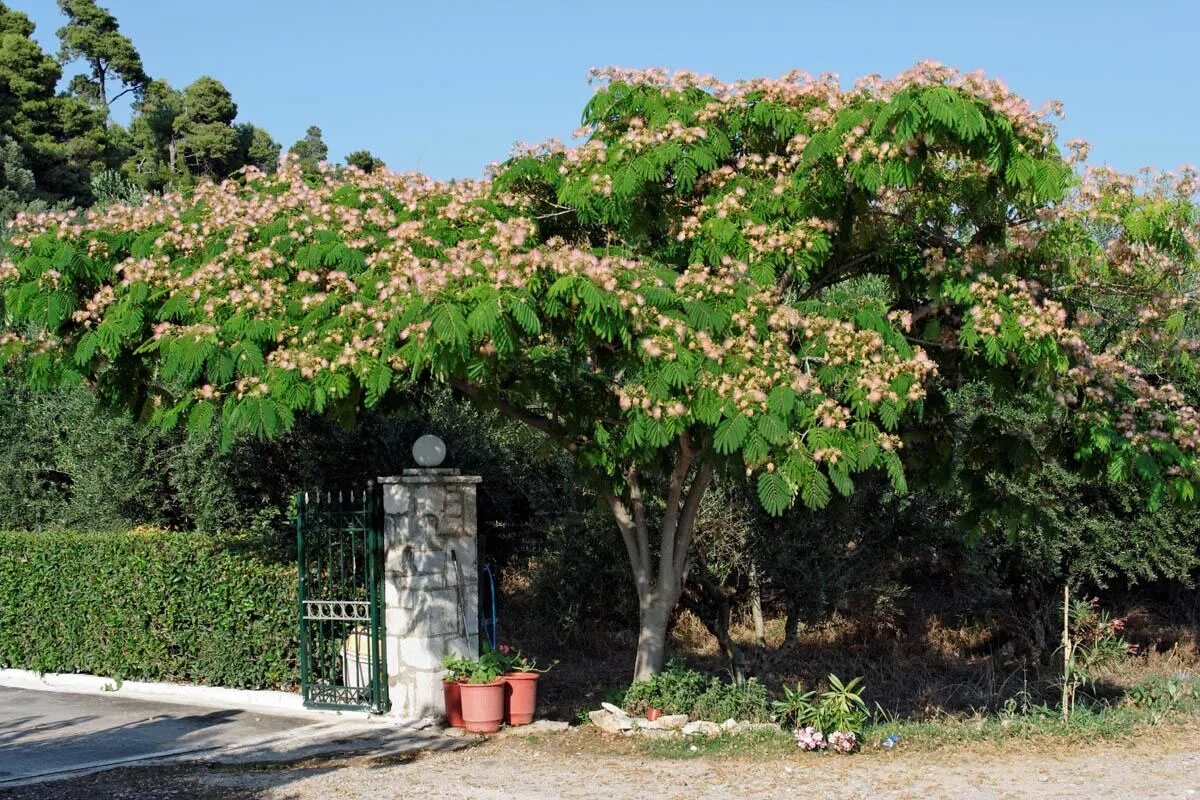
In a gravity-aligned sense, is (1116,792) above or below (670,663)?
below

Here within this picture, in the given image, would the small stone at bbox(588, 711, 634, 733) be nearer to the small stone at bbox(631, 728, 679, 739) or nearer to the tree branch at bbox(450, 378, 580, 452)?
the small stone at bbox(631, 728, 679, 739)

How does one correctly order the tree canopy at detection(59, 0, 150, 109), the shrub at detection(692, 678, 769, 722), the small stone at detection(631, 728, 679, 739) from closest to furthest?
the small stone at detection(631, 728, 679, 739) → the shrub at detection(692, 678, 769, 722) → the tree canopy at detection(59, 0, 150, 109)

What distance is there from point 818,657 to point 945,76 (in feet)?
31.9

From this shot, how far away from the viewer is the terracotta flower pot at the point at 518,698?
10281 millimetres

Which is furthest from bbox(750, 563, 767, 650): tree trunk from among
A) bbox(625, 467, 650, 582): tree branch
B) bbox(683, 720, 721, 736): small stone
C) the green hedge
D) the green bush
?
the green hedge

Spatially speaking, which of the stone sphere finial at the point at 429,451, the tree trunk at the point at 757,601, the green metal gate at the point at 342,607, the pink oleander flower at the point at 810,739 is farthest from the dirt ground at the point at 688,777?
the tree trunk at the point at 757,601

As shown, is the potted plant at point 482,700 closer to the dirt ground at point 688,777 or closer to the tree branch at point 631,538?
the dirt ground at point 688,777

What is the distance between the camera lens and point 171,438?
15.4 m

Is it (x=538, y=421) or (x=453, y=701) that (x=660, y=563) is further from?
(x=453, y=701)

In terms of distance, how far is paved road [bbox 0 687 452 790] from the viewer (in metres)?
9.25

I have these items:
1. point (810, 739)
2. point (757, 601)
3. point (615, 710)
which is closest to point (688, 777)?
point (810, 739)

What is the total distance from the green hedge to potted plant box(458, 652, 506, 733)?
2.25 m

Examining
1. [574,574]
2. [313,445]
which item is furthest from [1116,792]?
[313,445]

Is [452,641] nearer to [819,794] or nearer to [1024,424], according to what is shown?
[819,794]
